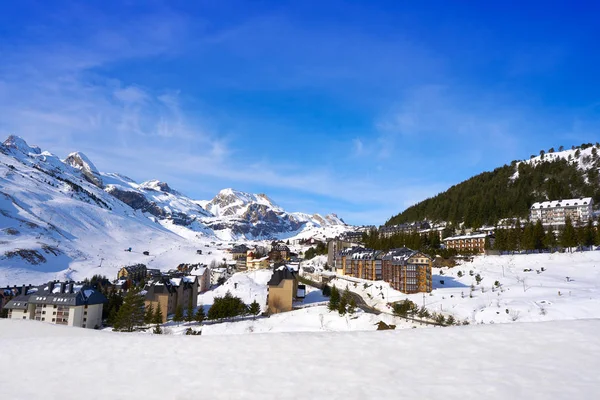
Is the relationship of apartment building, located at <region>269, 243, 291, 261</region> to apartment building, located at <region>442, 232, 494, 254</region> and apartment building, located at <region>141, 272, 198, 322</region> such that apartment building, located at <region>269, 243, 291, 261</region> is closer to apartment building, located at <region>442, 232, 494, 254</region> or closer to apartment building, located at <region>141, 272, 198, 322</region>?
apartment building, located at <region>442, 232, 494, 254</region>

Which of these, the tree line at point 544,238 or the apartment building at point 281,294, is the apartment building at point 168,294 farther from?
the tree line at point 544,238

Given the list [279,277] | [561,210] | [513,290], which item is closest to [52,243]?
[279,277]

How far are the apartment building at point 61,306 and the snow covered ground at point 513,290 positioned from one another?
42.6 metres

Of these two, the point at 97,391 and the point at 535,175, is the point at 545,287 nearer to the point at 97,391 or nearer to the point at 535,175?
the point at 97,391

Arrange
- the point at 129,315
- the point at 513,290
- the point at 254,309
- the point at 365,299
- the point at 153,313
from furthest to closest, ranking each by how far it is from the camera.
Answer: the point at 365,299, the point at 153,313, the point at 254,309, the point at 513,290, the point at 129,315

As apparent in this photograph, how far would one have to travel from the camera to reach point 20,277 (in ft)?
327

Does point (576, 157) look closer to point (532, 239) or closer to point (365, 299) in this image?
point (532, 239)

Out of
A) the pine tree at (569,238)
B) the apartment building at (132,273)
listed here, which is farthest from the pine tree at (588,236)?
the apartment building at (132,273)

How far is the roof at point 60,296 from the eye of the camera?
54.7 metres

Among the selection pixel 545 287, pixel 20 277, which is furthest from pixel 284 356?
pixel 20 277

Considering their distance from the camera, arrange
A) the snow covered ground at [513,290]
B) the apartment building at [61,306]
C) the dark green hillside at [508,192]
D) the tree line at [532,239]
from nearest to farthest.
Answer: the snow covered ground at [513,290] → the apartment building at [61,306] → the tree line at [532,239] → the dark green hillside at [508,192]

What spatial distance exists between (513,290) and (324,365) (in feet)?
180

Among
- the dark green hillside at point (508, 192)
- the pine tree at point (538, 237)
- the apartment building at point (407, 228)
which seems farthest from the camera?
the apartment building at point (407, 228)

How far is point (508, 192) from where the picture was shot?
457 ft
